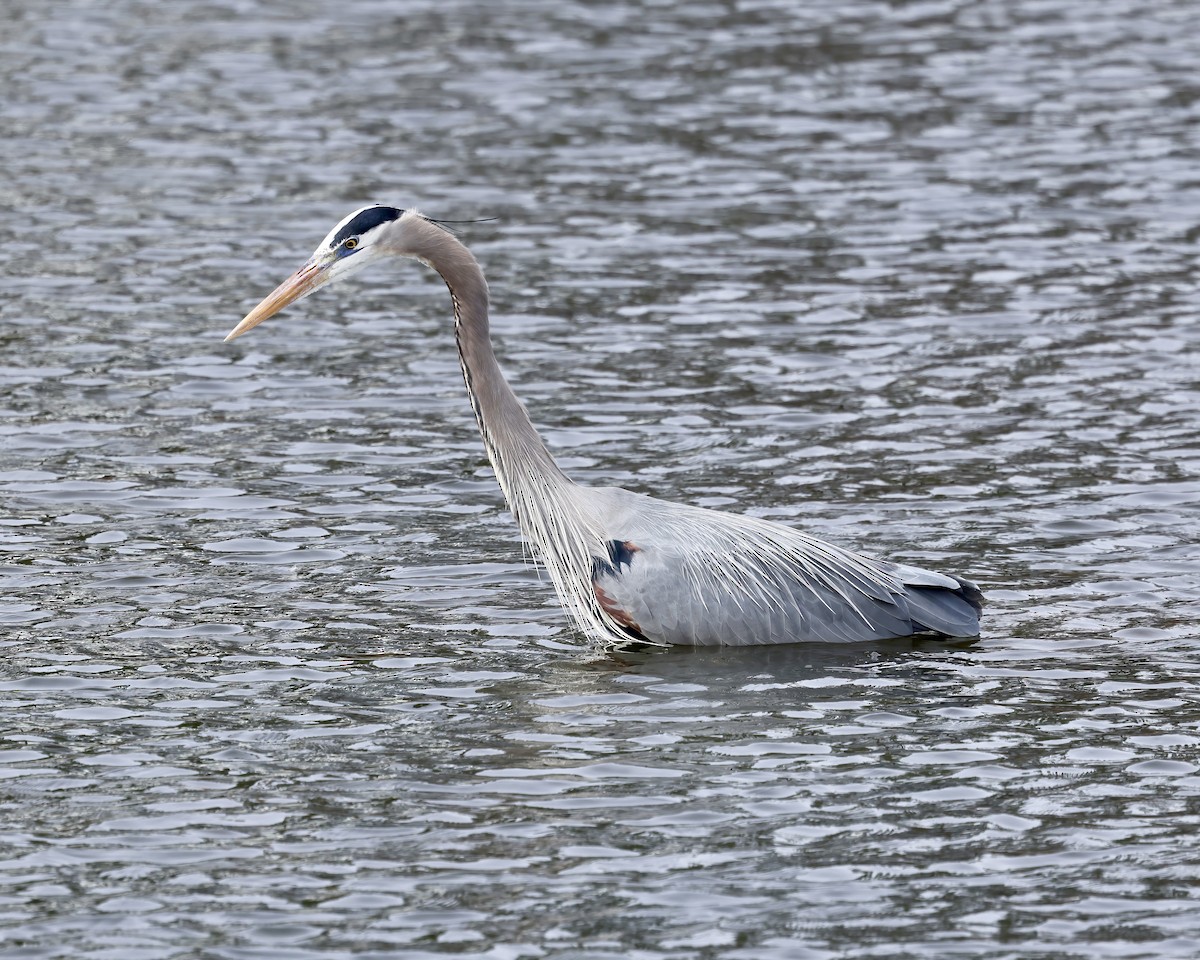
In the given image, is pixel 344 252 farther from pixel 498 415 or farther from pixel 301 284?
pixel 498 415

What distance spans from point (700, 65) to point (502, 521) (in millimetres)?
11837

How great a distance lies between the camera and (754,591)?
34.6ft

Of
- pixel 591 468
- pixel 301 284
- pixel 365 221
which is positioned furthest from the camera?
pixel 591 468

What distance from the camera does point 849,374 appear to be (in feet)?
48.2

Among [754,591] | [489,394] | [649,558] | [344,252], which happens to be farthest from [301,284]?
[754,591]

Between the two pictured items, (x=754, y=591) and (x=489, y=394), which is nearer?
(x=754, y=591)

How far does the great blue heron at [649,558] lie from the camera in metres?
10.5

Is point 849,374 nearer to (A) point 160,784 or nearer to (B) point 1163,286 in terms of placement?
(B) point 1163,286

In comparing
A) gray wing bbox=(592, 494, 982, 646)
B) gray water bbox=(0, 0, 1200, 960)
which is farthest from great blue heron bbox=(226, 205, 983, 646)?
gray water bbox=(0, 0, 1200, 960)

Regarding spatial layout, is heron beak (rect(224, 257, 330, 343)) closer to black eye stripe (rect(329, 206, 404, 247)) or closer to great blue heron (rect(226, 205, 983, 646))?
great blue heron (rect(226, 205, 983, 646))

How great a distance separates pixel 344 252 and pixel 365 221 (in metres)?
0.21

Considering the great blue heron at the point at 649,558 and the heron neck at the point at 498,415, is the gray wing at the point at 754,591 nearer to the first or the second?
the great blue heron at the point at 649,558

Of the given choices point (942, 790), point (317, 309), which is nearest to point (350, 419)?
point (317, 309)

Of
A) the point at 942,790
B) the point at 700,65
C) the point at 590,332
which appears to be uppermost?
the point at 700,65
